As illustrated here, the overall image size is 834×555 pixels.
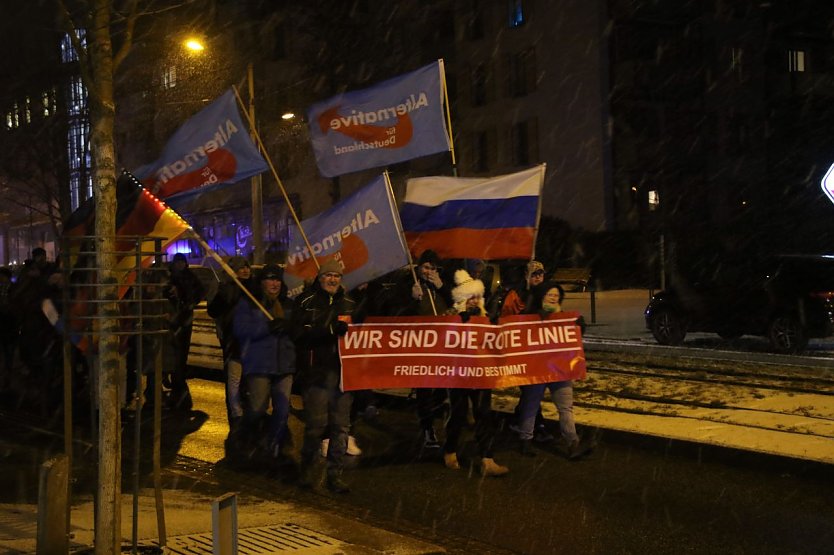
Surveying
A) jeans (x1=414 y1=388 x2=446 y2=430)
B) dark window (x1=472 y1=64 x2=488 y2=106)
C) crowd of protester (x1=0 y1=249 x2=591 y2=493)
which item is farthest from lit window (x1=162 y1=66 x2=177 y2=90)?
jeans (x1=414 y1=388 x2=446 y2=430)

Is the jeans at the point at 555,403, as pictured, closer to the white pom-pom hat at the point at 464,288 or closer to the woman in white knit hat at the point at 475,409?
the woman in white knit hat at the point at 475,409

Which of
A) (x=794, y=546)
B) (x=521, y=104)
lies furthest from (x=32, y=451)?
(x=521, y=104)

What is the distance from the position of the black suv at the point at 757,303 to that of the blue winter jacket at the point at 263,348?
35.8 ft

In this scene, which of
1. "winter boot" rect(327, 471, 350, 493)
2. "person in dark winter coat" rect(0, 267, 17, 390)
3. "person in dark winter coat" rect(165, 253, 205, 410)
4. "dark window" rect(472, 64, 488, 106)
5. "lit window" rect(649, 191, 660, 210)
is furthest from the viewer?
"dark window" rect(472, 64, 488, 106)

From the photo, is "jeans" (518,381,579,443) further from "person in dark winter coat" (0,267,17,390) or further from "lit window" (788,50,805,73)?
"lit window" (788,50,805,73)

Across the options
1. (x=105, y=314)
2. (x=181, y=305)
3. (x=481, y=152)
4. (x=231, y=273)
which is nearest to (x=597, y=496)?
(x=231, y=273)

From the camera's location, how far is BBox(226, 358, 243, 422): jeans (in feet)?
32.3

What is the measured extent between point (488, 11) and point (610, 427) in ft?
123

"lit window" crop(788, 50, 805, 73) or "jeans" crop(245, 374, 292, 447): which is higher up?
"lit window" crop(788, 50, 805, 73)

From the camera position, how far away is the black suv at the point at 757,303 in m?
16.8

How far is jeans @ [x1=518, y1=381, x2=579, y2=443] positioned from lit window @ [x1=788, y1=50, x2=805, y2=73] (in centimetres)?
4120

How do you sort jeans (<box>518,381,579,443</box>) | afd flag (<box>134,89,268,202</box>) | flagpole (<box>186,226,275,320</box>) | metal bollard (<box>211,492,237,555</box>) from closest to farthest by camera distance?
metal bollard (<box>211,492,237,555</box>)
flagpole (<box>186,226,275,320</box>)
afd flag (<box>134,89,268,202</box>)
jeans (<box>518,381,579,443</box>)

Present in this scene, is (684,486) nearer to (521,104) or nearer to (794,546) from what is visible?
(794,546)

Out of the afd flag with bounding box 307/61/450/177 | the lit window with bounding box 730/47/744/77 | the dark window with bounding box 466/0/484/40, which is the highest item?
the dark window with bounding box 466/0/484/40
